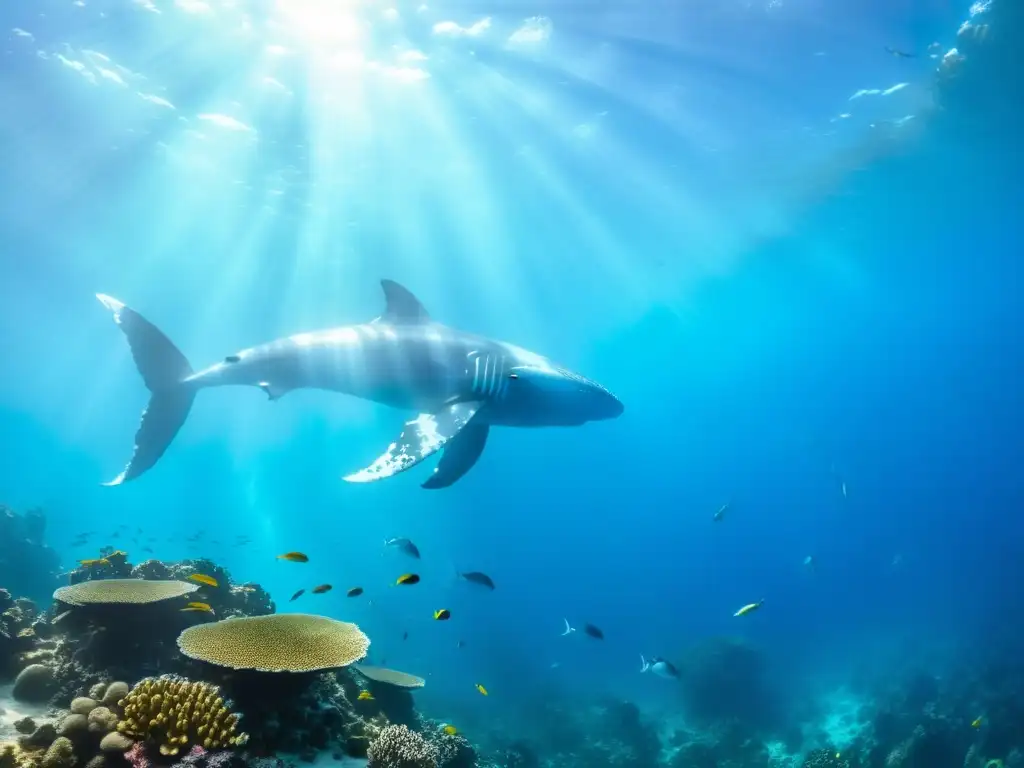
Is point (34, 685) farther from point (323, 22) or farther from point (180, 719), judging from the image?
point (323, 22)

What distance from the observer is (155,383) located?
8.32m

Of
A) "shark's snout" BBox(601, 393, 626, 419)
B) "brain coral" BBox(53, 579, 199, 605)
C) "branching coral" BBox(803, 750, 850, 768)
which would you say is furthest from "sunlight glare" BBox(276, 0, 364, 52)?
"branching coral" BBox(803, 750, 850, 768)

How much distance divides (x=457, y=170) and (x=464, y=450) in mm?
26562

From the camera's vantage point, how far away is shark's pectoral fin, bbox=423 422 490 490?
6.83 m

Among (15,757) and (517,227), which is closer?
(15,757)

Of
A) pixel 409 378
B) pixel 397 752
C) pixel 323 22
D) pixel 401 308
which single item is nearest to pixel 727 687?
pixel 397 752

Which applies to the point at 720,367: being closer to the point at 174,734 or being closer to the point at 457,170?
the point at 457,170

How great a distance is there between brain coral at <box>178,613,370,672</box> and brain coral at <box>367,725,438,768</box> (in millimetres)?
803

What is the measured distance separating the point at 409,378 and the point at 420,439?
1373mm

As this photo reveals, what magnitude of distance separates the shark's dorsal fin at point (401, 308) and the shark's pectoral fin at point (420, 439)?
160cm

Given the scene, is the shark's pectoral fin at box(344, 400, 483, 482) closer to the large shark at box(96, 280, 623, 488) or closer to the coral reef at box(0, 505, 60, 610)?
the large shark at box(96, 280, 623, 488)

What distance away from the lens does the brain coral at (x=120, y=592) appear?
5968 millimetres

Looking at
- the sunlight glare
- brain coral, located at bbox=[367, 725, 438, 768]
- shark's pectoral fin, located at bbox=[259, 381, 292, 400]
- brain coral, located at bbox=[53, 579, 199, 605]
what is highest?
the sunlight glare

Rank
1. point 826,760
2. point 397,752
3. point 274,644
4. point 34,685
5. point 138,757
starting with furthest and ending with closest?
point 826,760 < point 34,685 < point 274,644 < point 397,752 < point 138,757
